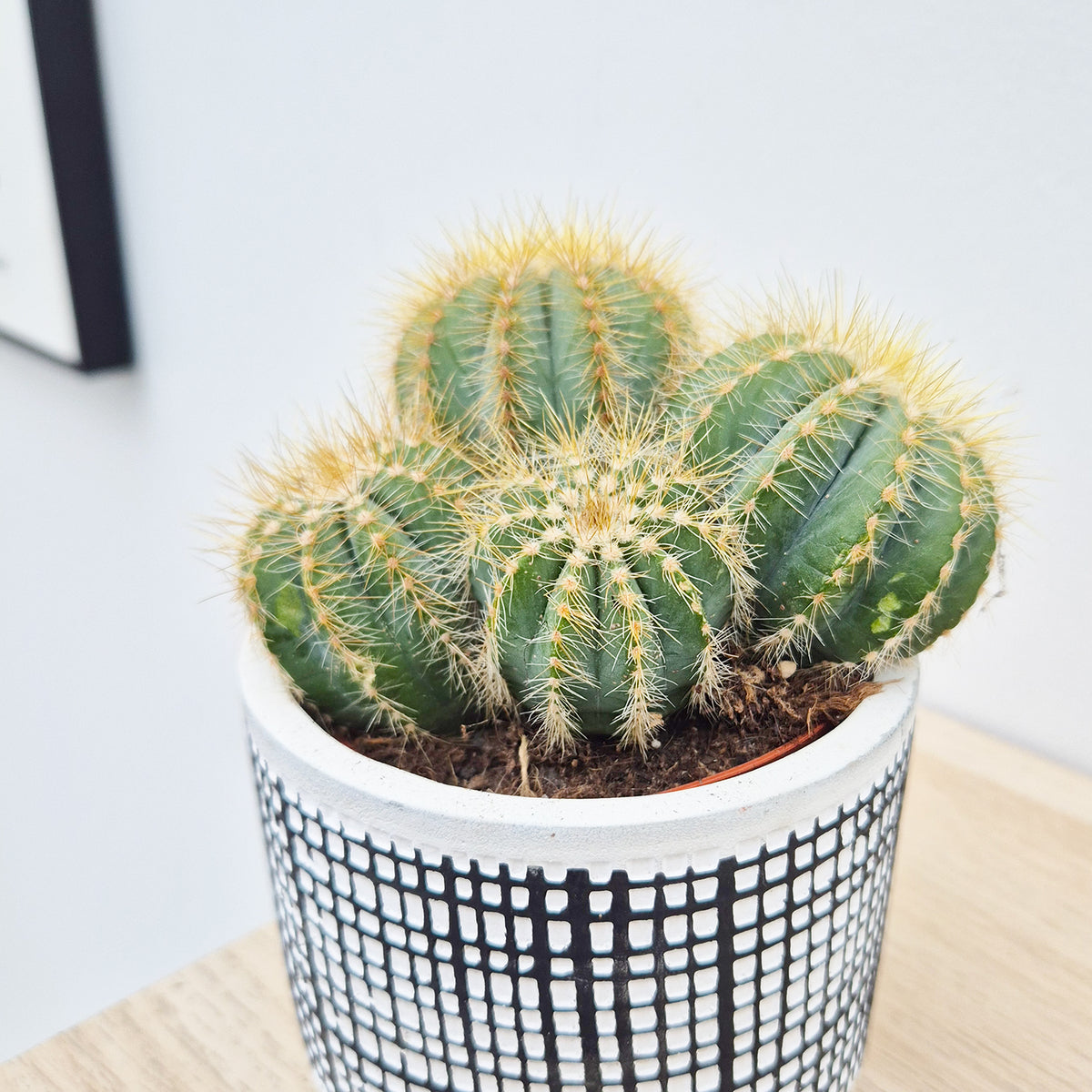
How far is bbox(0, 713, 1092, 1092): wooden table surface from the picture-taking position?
57 cm

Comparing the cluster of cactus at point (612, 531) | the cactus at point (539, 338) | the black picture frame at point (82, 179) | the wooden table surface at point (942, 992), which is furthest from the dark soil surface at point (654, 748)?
the black picture frame at point (82, 179)

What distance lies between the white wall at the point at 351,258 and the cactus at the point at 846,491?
0.15 metres

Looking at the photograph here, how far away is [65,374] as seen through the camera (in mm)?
1517

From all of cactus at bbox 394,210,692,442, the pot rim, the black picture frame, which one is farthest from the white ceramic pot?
the black picture frame

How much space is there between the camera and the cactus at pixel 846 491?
1.33 ft

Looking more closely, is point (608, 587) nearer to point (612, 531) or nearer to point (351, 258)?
point (612, 531)

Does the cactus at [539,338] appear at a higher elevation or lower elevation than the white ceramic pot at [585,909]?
higher

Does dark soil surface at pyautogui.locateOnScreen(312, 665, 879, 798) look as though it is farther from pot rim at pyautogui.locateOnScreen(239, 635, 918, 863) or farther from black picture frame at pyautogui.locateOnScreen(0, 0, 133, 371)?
black picture frame at pyautogui.locateOnScreen(0, 0, 133, 371)

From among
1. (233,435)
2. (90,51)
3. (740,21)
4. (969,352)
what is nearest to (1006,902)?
(969,352)

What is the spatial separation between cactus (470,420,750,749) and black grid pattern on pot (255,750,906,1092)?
62 millimetres

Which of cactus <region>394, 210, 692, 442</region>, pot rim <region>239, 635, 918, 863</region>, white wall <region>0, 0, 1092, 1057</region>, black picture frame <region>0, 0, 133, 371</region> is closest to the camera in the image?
pot rim <region>239, 635, 918, 863</region>

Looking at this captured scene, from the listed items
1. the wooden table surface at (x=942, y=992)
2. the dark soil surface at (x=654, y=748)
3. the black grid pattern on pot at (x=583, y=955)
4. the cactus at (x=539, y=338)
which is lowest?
the wooden table surface at (x=942, y=992)

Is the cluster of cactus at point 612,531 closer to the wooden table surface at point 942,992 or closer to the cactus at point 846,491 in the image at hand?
the cactus at point 846,491

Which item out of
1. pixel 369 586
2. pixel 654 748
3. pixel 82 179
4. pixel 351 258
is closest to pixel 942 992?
pixel 654 748
